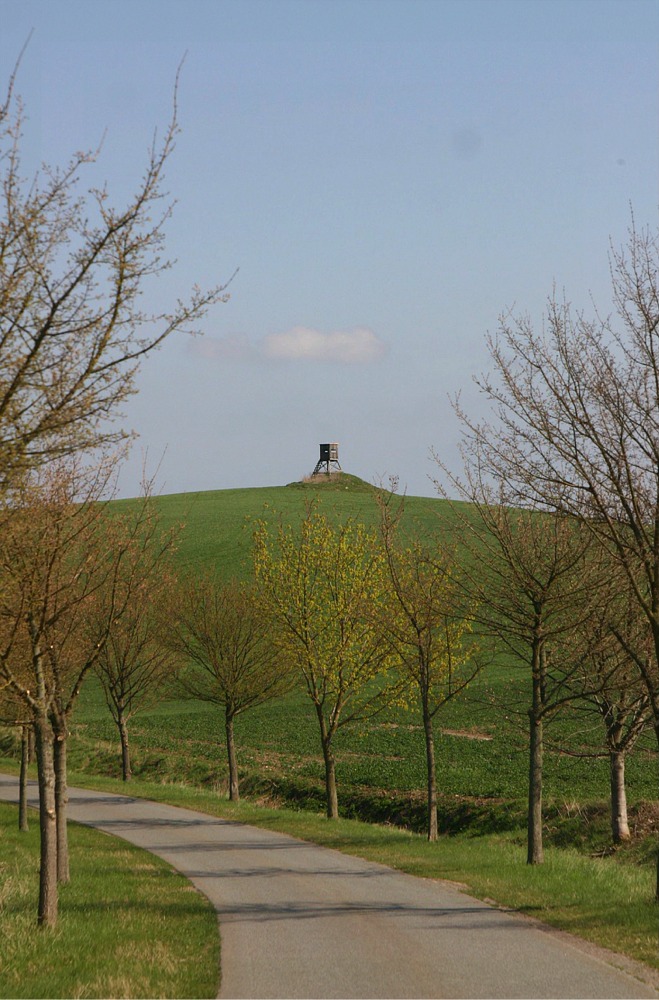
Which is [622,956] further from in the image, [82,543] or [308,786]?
[308,786]

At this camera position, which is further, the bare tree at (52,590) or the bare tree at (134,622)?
the bare tree at (134,622)

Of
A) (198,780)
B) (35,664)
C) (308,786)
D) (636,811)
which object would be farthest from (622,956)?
(198,780)

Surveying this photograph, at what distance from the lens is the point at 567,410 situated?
12102 mm

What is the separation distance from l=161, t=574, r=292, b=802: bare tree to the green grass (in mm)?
13892

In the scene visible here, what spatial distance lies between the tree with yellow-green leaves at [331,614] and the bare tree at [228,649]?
359cm

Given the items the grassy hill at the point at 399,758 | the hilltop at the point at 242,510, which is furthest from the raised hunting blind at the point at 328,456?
the grassy hill at the point at 399,758

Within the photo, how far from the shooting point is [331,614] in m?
25.8

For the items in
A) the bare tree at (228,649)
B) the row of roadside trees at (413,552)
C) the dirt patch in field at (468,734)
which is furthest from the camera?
the dirt patch in field at (468,734)

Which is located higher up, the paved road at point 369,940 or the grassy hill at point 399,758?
the paved road at point 369,940

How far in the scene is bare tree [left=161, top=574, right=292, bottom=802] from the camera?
102 feet

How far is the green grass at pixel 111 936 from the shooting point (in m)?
8.97

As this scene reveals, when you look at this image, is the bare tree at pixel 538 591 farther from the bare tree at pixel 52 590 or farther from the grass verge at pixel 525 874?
the bare tree at pixel 52 590

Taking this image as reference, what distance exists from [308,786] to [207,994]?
2218 cm

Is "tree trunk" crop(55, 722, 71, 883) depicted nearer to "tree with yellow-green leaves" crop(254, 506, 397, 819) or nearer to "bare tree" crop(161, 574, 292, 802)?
"tree with yellow-green leaves" crop(254, 506, 397, 819)
